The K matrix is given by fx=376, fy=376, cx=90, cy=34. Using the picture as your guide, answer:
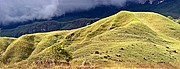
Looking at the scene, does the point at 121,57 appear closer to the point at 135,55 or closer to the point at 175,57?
the point at 135,55

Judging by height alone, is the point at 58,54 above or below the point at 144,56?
above

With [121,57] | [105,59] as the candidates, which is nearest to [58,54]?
[105,59]

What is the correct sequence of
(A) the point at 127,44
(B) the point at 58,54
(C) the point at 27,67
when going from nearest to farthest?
(C) the point at 27,67
(B) the point at 58,54
(A) the point at 127,44

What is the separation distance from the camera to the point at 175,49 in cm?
19775

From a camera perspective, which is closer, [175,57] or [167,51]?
[175,57]

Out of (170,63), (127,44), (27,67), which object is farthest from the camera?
(127,44)

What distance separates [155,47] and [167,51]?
729 centimetres

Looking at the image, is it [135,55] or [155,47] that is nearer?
[135,55]

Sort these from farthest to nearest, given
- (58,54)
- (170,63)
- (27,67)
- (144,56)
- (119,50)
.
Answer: (119,50)
(144,56)
(170,63)
(58,54)
(27,67)

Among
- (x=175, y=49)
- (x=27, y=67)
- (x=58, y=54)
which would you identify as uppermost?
(x=27, y=67)

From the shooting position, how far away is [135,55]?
173 meters

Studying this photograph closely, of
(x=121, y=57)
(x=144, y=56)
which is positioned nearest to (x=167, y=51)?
(x=144, y=56)

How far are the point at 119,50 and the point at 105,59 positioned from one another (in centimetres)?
2611

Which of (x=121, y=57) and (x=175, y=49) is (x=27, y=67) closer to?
(x=121, y=57)
